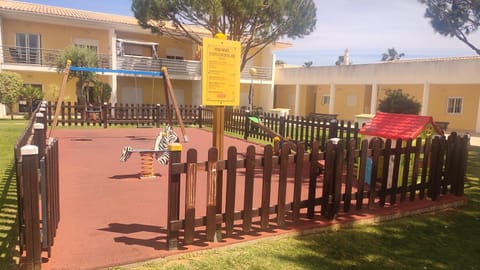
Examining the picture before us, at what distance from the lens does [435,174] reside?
5805 millimetres

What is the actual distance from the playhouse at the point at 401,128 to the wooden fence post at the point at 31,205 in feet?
15.8

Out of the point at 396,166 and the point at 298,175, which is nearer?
the point at 298,175

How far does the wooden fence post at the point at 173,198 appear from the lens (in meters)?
3.70

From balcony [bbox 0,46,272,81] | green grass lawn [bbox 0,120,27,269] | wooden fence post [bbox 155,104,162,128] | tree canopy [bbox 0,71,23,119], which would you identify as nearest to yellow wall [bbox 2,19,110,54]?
balcony [bbox 0,46,272,81]

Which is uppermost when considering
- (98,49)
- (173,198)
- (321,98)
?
(98,49)

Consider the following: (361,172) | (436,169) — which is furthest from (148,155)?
(436,169)

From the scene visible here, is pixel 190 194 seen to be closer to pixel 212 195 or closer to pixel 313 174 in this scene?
pixel 212 195

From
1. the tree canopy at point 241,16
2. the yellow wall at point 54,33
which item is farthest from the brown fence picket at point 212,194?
the yellow wall at point 54,33

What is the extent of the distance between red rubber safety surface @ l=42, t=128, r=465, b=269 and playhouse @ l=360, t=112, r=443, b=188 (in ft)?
3.53

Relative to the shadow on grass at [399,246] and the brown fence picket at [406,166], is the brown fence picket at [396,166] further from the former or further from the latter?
the shadow on grass at [399,246]

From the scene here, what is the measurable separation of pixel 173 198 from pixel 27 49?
2484cm

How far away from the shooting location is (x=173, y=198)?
373cm

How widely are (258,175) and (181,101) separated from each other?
23495 millimetres

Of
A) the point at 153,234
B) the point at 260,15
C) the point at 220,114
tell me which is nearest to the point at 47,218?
the point at 153,234
